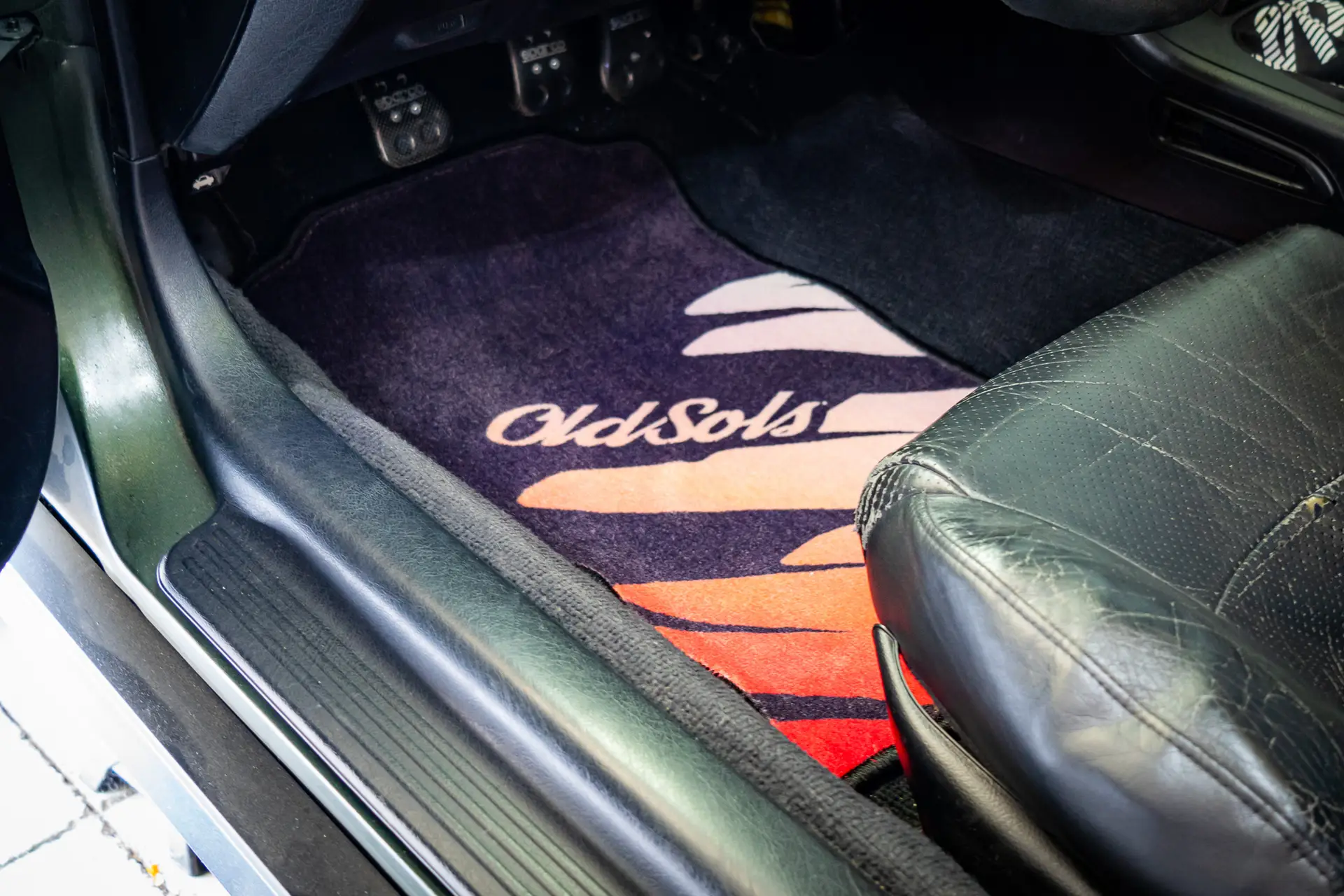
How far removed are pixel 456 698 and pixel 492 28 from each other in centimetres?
84

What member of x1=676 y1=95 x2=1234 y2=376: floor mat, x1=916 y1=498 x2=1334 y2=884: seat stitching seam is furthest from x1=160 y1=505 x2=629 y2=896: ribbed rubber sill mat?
x1=676 y1=95 x2=1234 y2=376: floor mat

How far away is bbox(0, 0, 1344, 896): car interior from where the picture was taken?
1.88ft

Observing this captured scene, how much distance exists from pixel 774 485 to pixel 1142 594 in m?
0.83

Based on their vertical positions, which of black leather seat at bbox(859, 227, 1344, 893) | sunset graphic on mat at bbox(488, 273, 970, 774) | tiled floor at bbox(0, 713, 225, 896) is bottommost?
tiled floor at bbox(0, 713, 225, 896)

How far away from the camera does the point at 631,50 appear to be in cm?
160

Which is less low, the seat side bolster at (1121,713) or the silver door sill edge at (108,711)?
the seat side bolster at (1121,713)

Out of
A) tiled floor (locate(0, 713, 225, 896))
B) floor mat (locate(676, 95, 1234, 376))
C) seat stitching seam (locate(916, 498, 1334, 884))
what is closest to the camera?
seat stitching seam (locate(916, 498, 1334, 884))

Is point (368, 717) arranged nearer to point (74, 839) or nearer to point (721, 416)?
point (74, 839)

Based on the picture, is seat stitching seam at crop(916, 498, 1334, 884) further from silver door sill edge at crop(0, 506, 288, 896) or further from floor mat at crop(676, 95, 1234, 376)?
floor mat at crop(676, 95, 1234, 376)

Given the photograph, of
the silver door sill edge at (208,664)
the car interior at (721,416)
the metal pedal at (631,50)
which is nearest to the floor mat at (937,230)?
the car interior at (721,416)

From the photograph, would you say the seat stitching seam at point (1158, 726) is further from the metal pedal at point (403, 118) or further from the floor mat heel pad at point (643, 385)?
the metal pedal at point (403, 118)

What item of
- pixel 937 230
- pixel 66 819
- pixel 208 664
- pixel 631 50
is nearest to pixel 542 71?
pixel 631 50

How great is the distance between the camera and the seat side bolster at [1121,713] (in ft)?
1.49

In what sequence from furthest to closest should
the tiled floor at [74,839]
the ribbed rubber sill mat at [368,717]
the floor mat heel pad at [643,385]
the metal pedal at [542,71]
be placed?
the metal pedal at [542,71], the floor mat heel pad at [643,385], the tiled floor at [74,839], the ribbed rubber sill mat at [368,717]
